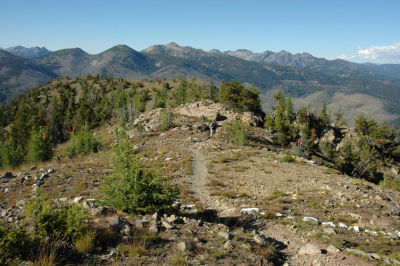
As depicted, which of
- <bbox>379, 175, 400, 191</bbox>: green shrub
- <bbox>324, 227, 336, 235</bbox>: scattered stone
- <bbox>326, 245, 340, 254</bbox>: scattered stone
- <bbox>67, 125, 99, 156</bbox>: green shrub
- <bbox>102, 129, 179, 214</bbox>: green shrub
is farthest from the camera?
<bbox>67, 125, 99, 156</bbox>: green shrub

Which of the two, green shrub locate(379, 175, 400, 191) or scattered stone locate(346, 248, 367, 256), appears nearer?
scattered stone locate(346, 248, 367, 256)

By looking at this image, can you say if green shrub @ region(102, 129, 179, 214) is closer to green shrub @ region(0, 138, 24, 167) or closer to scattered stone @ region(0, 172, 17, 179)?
scattered stone @ region(0, 172, 17, 179)

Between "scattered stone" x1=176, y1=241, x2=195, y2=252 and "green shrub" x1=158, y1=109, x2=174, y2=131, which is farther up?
"scattered stone" x1=176, y1=241, x2=195, y2=252

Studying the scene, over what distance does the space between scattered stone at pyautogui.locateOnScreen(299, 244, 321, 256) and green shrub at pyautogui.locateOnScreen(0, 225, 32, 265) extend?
9.27 metres

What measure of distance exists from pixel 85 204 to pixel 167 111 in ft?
131

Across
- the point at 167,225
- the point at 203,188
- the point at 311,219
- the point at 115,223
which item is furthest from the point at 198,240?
the point at 203,188

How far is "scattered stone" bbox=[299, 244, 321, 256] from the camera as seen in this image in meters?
9.48

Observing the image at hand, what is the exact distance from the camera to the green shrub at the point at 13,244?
244 inches

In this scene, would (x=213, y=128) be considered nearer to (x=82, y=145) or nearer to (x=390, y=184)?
(x=82, y=145)

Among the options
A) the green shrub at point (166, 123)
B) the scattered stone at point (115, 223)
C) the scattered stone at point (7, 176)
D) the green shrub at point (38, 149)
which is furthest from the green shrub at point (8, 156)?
the scattered stone at point (115, 223)

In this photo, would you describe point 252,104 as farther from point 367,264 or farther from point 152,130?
point 367,264

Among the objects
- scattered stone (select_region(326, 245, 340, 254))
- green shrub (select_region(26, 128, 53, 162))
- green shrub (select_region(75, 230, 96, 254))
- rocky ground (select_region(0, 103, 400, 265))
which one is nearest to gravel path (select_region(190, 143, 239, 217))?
rocky ground (select_region(0, 103, 400, 265))

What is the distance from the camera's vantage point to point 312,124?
86188 mm

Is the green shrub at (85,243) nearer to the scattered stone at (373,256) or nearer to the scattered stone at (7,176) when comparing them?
the scattered stone at (373,256)
